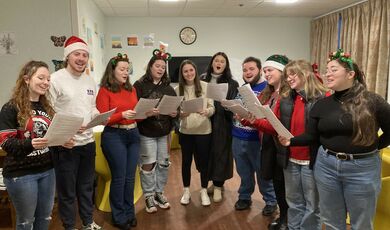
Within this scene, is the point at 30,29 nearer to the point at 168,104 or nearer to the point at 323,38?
the point at 168,104

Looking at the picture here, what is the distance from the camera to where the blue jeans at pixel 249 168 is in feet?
8.57

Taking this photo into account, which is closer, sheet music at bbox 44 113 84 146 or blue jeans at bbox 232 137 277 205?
sheet music at bbox 44 113 84 146

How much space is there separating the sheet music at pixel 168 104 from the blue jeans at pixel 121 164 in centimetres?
25

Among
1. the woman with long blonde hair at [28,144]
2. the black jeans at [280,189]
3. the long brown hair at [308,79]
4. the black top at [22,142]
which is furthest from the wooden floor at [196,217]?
the long brown hair at [308,79]

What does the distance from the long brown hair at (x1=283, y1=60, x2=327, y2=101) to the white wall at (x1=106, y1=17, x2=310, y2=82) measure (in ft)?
15.2

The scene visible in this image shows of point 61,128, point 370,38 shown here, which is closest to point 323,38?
point 370,38

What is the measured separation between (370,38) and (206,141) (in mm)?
3656

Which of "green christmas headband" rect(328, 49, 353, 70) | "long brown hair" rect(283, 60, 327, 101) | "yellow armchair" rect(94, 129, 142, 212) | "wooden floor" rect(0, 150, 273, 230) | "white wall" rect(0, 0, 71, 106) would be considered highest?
"white wall" rect(0, 0, 71, 106)

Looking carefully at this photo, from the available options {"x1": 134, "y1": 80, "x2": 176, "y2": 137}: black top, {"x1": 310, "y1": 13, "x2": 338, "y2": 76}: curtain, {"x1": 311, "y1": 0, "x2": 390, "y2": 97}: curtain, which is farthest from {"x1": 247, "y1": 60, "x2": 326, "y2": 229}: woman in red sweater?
{"x1": 310, "y1": 13, "x2": 338, "y2": 76}: curtain

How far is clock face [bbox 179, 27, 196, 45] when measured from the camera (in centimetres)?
632

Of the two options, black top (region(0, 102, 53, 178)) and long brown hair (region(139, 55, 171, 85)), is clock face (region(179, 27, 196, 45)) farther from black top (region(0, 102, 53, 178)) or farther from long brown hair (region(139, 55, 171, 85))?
black top (region(0, 102, 53, 178))

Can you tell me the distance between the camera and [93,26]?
4.74 metres

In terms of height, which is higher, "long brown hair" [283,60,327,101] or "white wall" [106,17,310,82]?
"white wall" [106,17,310,82]

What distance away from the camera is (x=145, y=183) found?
2.68m
